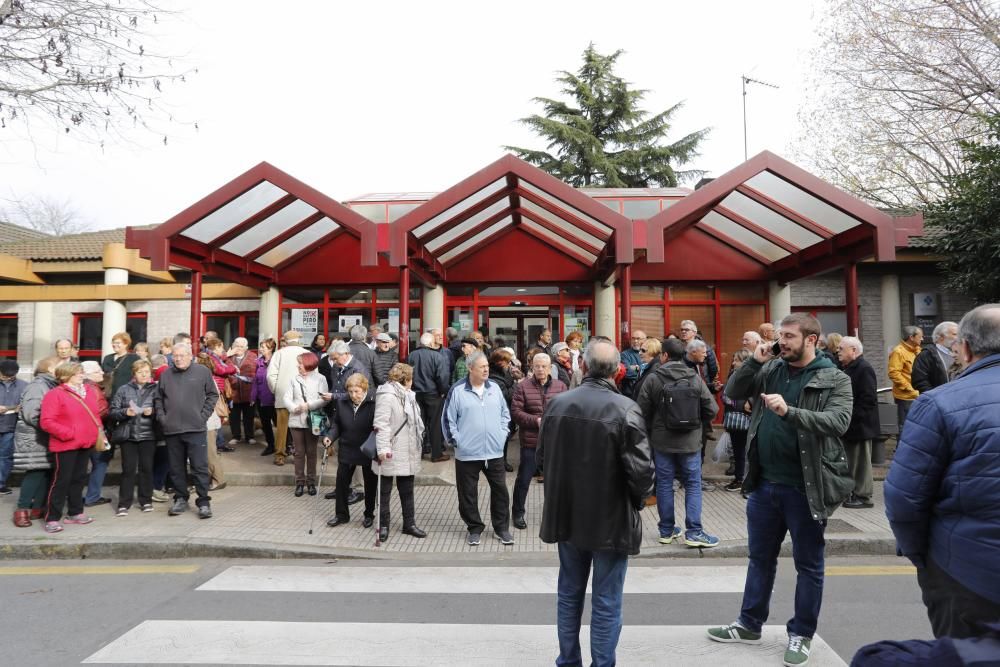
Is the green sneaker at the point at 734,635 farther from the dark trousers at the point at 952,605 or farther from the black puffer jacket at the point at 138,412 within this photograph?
the black puffer jacket at the point at 138,412

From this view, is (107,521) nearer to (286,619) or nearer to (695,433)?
(286,619)

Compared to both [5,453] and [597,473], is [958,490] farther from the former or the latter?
[5,453]

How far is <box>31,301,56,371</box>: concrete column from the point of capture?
13.8 meters

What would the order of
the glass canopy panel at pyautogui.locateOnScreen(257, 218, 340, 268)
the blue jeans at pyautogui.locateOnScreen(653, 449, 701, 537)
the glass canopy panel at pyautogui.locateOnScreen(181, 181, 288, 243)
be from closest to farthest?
the blue jeans at pyautogui.locateOnScreen(653, 449, 701, 537)
the glass canopy panel at pyautogui.locateOnScreen(181, 181, 288, 243)
the glass canopy panel at pyautogui.locateOnScreen(257, 218, 340, 268)

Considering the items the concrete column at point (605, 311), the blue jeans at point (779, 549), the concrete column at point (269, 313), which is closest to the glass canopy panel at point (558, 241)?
the concrete column at point (605, 311)

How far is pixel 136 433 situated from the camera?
22.0 ft

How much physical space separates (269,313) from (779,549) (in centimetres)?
1089

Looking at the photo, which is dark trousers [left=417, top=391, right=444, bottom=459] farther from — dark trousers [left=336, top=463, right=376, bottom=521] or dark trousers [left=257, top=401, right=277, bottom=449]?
dark trousers [left=257, top=401, right=277, bottom=449]

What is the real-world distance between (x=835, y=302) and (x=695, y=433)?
872 centimetres

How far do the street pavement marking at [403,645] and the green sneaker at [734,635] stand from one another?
4 centimetres

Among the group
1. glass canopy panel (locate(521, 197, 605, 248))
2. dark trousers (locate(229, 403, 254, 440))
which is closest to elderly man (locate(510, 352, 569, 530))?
glass canopy panel (locate(521, 197, 605, 248))

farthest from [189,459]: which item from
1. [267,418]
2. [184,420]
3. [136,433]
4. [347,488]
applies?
[267,418]

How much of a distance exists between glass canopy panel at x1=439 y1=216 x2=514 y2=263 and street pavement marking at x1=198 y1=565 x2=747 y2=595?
7389 mm

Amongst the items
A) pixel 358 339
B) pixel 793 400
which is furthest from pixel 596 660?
pixel 358 339
